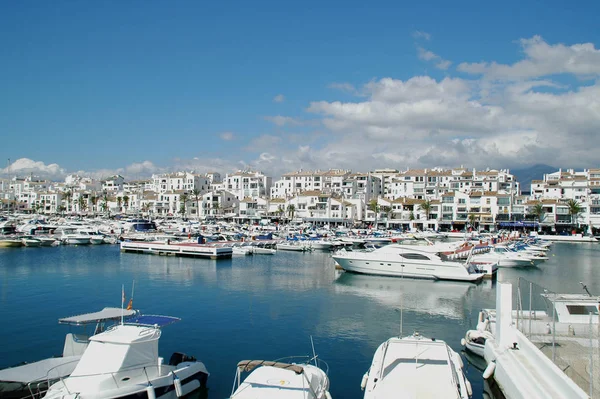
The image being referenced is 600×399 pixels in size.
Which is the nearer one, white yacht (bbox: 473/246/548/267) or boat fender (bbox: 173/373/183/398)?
boat fender (bbox: 173/373/183/398)

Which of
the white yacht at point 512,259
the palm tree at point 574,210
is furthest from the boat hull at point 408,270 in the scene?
the palm tree at point 574,210

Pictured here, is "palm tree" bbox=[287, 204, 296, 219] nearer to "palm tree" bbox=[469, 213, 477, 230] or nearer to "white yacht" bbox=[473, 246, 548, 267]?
"palm tree" bbox=[469, 213, 477, 230]

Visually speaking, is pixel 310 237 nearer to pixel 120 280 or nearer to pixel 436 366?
pixel 120 280

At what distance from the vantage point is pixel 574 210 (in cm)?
9869

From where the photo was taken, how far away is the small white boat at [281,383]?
12867 millimetres

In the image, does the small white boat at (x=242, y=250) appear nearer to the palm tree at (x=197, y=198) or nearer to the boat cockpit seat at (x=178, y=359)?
the boat cockpit seat at (x=178, y=359)

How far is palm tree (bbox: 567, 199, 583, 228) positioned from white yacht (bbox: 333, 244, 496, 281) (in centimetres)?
6594

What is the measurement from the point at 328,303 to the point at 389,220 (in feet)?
268

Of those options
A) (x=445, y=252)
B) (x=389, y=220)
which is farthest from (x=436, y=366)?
(x=389, y=220)

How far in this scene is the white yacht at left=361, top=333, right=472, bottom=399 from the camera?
1309 centimetres

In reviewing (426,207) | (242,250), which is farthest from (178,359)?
(426,207)

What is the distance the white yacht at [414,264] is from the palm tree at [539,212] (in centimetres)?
6534

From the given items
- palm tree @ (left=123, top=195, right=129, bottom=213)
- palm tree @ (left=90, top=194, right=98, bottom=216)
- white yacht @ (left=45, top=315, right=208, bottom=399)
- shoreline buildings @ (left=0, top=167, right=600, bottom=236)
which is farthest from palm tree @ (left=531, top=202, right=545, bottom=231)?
palm tree @ (left=90, top=194, right=98, bottom=216)

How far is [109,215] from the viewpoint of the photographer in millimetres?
130875
